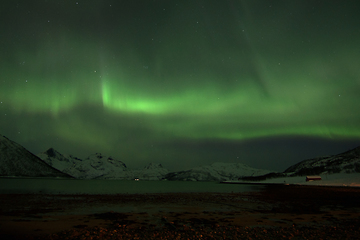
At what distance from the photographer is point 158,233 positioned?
60.3 ft

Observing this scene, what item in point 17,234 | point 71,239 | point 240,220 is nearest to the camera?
point 71,239

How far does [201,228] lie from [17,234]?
1303 centimetres

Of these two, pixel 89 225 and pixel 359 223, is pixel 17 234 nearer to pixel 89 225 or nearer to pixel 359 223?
pixel 89 225

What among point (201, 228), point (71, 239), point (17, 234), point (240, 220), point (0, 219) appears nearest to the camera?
point (71, 239)

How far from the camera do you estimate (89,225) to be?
2136 centimetres

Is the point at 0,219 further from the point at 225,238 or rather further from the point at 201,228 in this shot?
the point at 225,238

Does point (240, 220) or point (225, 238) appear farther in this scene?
point (240, 220)

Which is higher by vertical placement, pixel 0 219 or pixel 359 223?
pixel 0 219

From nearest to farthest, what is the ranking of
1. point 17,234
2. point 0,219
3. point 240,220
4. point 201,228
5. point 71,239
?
1. point 71,239
2. point 17,234
3. point 201,228
4. point 0,219
5. point 240,220

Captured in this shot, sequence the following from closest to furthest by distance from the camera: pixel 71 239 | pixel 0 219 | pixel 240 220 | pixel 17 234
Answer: pixel 71 239
pixel 17 234
pixel 0 219
pixel 240 220

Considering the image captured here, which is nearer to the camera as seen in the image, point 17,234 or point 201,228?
point 17,234

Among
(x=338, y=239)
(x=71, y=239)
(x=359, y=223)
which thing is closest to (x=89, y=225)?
(x=71, y=239)

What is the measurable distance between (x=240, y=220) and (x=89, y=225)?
539 inches

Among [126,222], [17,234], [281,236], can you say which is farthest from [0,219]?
[281,236]
